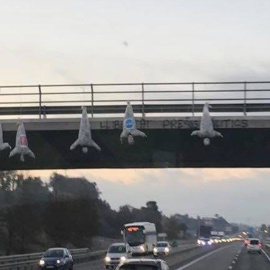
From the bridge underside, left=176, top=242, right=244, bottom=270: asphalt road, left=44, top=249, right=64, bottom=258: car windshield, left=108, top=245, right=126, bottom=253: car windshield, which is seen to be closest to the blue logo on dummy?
the bridge underside

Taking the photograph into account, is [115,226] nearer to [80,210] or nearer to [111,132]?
[80,210]

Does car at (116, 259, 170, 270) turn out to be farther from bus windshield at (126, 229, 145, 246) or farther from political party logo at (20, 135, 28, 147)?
bus windshield at (126, 229, 145, 246)

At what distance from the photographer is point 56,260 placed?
144ft

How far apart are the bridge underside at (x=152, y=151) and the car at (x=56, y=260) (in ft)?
25.4

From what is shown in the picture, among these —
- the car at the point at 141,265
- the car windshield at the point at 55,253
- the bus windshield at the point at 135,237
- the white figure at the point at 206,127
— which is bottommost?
the bus windshield at the point at 135,237

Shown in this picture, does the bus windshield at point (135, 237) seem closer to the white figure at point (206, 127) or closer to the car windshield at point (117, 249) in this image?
the car windshield at point (117, 249)

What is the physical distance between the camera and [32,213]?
8525 centimetres

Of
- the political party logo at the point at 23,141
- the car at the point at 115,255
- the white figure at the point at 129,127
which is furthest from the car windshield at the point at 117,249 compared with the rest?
the white figure at the point at 129,127

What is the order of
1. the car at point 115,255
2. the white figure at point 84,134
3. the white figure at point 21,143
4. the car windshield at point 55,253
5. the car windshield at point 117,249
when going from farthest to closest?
the car windshield at point 117,249 → the car at point 115,255 → the car windshield at point 55,253 → the white figure at point 21,143 → the white figure at point 84,134

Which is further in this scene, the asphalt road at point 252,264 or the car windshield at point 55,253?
the asphalt road at point 252,264

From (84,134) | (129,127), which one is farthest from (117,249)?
(129,127)

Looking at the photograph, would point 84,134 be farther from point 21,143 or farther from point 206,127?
point 206,127

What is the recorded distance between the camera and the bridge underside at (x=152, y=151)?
3256 centimetres

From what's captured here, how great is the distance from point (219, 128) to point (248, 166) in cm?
727
